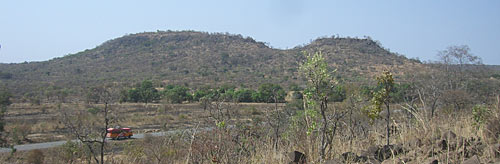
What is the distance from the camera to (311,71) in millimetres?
4621

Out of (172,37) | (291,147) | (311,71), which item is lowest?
(291,147)

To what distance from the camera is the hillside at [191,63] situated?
64438 millimetres

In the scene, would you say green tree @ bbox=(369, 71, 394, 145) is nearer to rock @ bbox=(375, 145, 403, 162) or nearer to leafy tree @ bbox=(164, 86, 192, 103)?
rock @ bbox=(375, 145, 403, 162)

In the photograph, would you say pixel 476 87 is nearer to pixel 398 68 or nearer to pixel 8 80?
pixel 398 68

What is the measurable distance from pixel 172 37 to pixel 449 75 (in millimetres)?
86825

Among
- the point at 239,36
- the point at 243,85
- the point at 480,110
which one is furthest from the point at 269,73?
the point at 480,110

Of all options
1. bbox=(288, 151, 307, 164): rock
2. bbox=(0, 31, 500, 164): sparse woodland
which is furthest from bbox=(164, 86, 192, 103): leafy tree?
bbox=(288, 151, 307, 164): rock

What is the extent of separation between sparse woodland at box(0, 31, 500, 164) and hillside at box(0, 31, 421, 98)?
0.38 m

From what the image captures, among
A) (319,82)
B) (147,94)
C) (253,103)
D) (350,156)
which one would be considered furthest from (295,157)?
(147,94)

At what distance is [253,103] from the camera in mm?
43812

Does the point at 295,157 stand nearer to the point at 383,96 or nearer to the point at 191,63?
the point at 383,96

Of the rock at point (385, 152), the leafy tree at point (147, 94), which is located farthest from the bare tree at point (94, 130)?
the leafy tree at point (147, 94)

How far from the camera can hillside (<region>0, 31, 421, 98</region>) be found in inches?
2537

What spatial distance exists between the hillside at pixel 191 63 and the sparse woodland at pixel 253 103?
38 cm
